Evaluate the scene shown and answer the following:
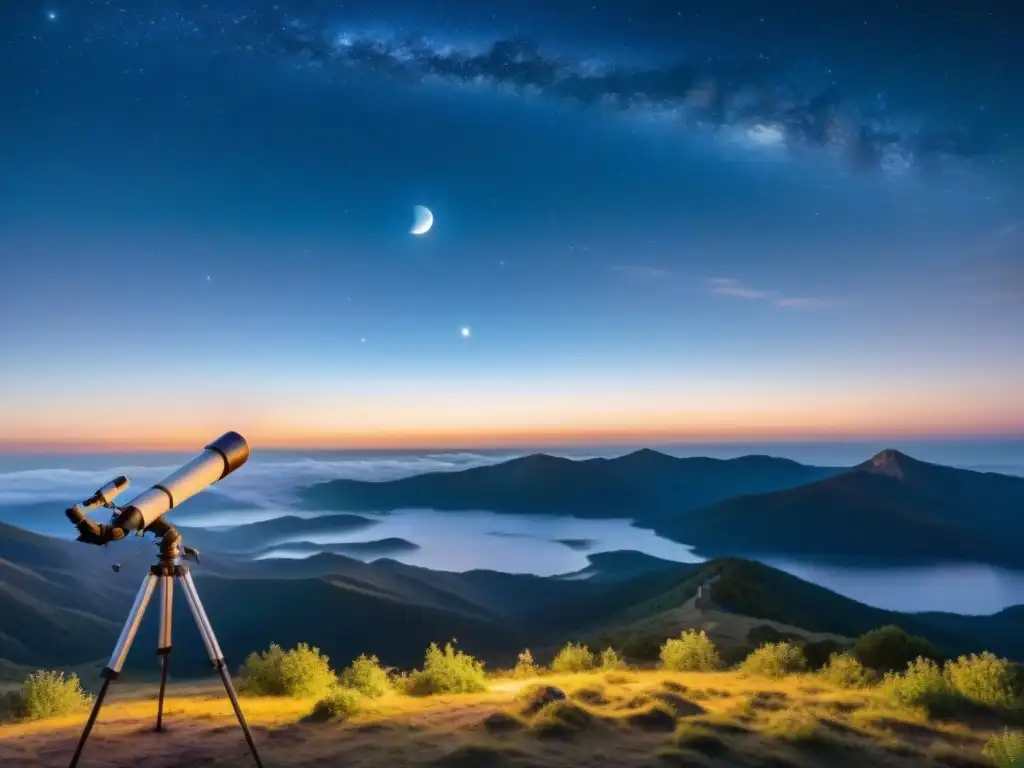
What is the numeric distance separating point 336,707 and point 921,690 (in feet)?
30.5

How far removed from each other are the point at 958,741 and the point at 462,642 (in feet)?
176

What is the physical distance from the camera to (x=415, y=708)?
1033cm

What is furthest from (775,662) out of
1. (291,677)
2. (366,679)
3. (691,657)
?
(291,677)

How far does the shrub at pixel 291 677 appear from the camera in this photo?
12.1m

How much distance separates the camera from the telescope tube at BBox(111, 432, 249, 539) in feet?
18.8

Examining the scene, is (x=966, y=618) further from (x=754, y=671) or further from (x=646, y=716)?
(x=646, y=716)

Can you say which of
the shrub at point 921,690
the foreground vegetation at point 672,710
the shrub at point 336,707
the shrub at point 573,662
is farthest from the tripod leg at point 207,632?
the shrub at point 573,662

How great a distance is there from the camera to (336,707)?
30.8 ft

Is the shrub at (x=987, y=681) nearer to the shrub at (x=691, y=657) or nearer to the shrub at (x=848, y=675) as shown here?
the shrub at (x=848, y=675)

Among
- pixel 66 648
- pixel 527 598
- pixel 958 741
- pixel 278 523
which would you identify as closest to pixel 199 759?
pixel 958 741

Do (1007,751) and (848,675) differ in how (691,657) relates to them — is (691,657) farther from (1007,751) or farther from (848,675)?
(1007,751)

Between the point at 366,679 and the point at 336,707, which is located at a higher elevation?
the point at 336,707

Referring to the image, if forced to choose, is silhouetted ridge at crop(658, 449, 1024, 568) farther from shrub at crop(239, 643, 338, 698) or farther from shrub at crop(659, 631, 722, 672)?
shrub at crop(239, 643, 338, 698)

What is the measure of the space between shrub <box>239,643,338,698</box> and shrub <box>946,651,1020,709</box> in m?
11.1
